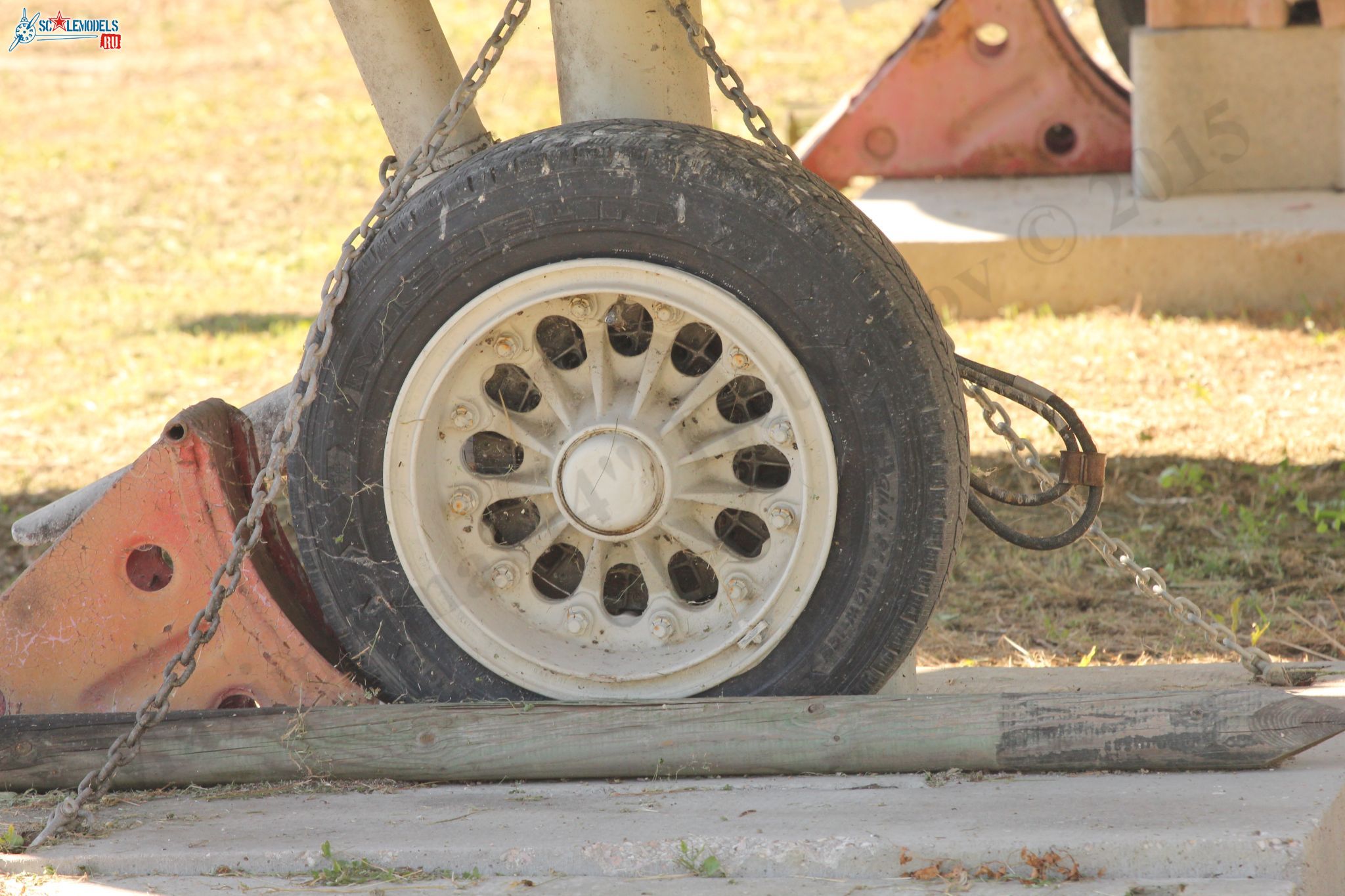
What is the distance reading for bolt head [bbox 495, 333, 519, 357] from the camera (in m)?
3.31

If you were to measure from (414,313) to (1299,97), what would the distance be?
255 inches

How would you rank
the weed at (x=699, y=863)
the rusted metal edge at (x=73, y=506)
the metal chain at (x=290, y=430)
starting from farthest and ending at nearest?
the rusted metal edge at (x=73, y=506) < the metal chain at (x=290, y=430) < the weed at (x=699, y=863)

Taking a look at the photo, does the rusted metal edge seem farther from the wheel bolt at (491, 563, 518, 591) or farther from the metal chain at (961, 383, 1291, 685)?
the metal chain at (961, 383, 1291, 685)

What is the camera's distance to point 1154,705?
292 centimetres

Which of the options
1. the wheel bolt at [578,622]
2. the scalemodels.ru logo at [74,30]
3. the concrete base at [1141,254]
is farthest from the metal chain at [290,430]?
the scalemodels.ru logo at [74,30]

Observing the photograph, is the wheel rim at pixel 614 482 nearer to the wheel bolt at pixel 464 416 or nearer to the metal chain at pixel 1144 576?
the wheel bolt at pixel 464 416

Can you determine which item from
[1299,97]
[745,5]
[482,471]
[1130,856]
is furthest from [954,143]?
[745,5]

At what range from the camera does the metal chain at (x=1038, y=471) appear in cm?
329

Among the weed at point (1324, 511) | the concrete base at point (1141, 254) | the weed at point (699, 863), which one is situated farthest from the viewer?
the concrete base at point (1141, 254)

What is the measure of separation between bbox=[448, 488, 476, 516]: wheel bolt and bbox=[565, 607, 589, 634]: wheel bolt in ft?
1.13

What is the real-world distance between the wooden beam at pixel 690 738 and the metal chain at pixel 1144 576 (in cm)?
41

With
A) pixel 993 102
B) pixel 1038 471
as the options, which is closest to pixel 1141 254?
pixel 993 102

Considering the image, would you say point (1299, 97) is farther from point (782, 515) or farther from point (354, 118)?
point (354, 118)

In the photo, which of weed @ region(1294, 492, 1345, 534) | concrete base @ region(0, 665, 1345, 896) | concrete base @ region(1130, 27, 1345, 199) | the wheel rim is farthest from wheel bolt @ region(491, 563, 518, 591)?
concrete base @ region(1130, 27, 1345, 199)
